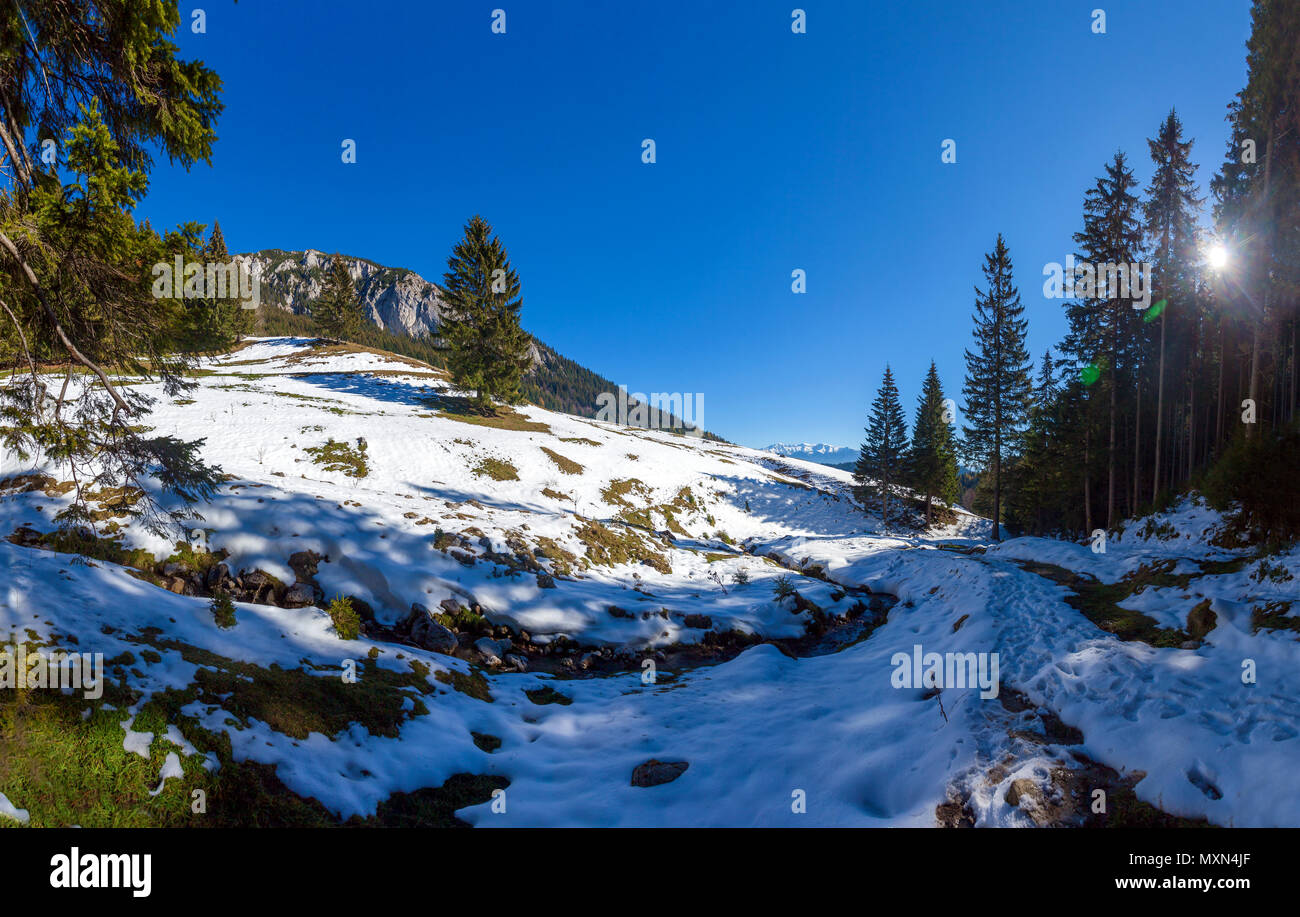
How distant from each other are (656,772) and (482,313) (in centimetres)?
4035

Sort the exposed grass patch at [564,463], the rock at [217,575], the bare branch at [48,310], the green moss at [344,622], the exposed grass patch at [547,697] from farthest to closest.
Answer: the exposed grass patch at [564,463], the rock at [217,575], the exposed grass patch at [547,697], the green moss at [344,622], the bare branch at [48,310]

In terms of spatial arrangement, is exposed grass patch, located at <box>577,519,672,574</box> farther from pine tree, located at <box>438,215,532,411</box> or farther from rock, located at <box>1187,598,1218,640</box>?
pine tree, located at <box>438,215,532,411</box>

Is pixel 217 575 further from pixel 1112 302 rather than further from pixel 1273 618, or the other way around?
pixel 1112 302

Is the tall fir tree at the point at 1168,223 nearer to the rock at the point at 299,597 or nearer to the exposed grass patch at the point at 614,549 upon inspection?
the exposed grass patch at the point at 614,549

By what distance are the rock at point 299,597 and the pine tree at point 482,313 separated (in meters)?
29.9

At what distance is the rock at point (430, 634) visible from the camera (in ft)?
34.2

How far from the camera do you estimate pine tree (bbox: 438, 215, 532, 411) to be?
39531 mm

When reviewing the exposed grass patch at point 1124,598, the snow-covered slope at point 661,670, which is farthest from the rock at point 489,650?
the exposed grass patch at point 1124,598

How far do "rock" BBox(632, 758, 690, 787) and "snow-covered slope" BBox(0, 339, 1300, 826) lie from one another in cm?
4

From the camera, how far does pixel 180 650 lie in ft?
19.5

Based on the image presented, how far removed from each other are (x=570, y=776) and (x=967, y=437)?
40.0 metres

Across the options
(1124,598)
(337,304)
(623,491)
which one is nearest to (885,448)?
(623,491)
